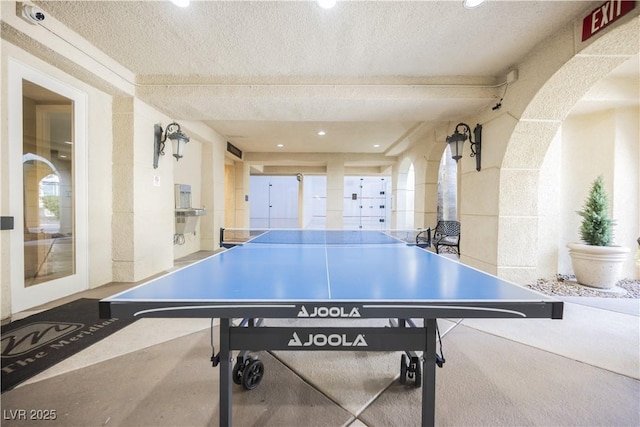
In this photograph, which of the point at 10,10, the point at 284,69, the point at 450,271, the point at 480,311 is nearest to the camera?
the point at 480,311

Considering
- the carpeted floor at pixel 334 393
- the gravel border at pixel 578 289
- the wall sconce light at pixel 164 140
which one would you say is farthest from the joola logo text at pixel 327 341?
the wall sconce light at pixel 164 140

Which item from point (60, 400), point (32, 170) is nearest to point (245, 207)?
point (32, 170)

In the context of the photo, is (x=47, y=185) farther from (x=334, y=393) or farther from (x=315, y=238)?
(x=334, y=393)

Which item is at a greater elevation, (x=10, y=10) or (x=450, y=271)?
(x=10, y=10)

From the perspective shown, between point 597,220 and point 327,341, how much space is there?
4476 millimetres

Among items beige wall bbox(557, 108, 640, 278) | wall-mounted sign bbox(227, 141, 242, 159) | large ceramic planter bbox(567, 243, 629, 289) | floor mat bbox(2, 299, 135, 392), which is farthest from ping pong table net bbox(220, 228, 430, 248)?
wall-mounted sign bbox(227, 141, 242, 159)

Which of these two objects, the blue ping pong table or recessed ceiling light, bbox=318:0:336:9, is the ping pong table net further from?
recessed ceiling light, bbox=318:0:336:9

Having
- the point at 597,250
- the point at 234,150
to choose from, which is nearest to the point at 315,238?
the point at 597,250

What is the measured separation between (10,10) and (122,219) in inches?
84.0

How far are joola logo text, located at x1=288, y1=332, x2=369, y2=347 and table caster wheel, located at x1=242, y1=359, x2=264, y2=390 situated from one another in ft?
2.23

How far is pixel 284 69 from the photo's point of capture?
3080 millimetres

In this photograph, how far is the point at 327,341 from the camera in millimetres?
1052

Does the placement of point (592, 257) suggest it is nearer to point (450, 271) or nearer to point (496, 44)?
A: point (496, 44)

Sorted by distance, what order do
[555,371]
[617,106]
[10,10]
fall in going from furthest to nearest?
[617,106], [10,10], [555,371]
